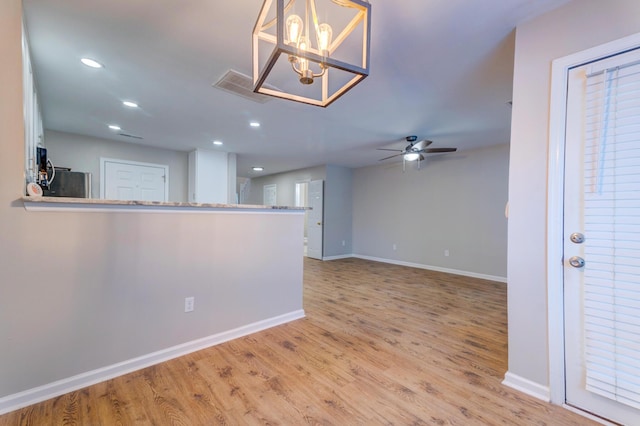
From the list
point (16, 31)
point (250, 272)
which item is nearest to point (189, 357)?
point (250, 272)

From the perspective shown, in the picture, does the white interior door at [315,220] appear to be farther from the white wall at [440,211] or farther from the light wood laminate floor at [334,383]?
the light wood laminate floor at [334,383]

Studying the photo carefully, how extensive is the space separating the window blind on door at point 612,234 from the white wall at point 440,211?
3.55 m

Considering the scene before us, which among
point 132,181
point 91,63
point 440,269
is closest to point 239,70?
point 91,63

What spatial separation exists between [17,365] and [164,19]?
7.68 ft

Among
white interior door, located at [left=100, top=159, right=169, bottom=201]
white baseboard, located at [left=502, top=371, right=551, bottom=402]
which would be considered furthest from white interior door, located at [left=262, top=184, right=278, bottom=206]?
white baseboard, located at [left=502, top=371, right=551, bottom=402]

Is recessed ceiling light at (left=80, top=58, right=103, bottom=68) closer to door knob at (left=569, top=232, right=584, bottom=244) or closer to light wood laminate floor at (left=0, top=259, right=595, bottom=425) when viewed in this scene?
light wood laminate floor at (left=0, top=259, right=595, bottom=425)

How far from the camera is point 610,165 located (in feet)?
4.79

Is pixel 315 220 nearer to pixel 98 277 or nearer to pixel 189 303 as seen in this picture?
pixel 189 303

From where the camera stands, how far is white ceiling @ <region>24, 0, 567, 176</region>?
171 cm

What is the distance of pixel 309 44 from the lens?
124 centimetres

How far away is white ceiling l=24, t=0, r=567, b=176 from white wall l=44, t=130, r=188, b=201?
259 millimetres

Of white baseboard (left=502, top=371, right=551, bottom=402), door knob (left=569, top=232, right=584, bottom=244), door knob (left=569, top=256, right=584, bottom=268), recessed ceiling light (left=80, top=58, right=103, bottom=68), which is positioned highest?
recessed ceiling light (left=80, top=58, right=103, bottom=68)

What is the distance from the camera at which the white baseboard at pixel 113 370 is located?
1.57 metres

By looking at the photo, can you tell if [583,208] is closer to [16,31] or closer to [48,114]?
[16,31]
